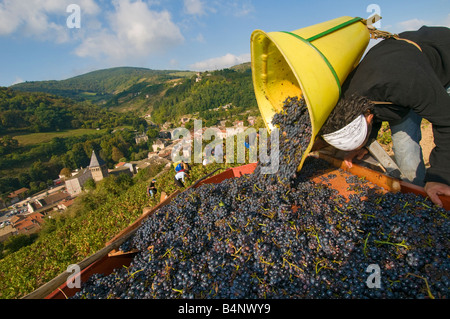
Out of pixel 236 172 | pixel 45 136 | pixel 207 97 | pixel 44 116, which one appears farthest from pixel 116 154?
pixel 236 172

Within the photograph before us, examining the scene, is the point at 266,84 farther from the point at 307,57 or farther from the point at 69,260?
the point at 69,260

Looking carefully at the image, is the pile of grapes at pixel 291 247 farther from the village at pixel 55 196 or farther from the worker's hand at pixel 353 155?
the village at pixel 55 196

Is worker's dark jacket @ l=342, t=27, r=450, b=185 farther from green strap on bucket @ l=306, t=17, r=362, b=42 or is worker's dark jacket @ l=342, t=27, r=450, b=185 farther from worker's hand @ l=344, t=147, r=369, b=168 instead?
worker's hand @ l=344, t=147, r=369, b=168

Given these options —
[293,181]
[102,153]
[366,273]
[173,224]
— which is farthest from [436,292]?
[102,153]

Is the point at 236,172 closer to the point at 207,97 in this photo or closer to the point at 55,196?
the point at 55,196

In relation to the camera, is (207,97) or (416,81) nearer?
(416,81)

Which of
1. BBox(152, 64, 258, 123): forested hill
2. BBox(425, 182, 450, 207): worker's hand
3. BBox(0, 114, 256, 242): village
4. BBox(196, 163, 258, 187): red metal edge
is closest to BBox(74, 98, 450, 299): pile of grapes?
BBox(425, 182, 450, 207): worker's hand
